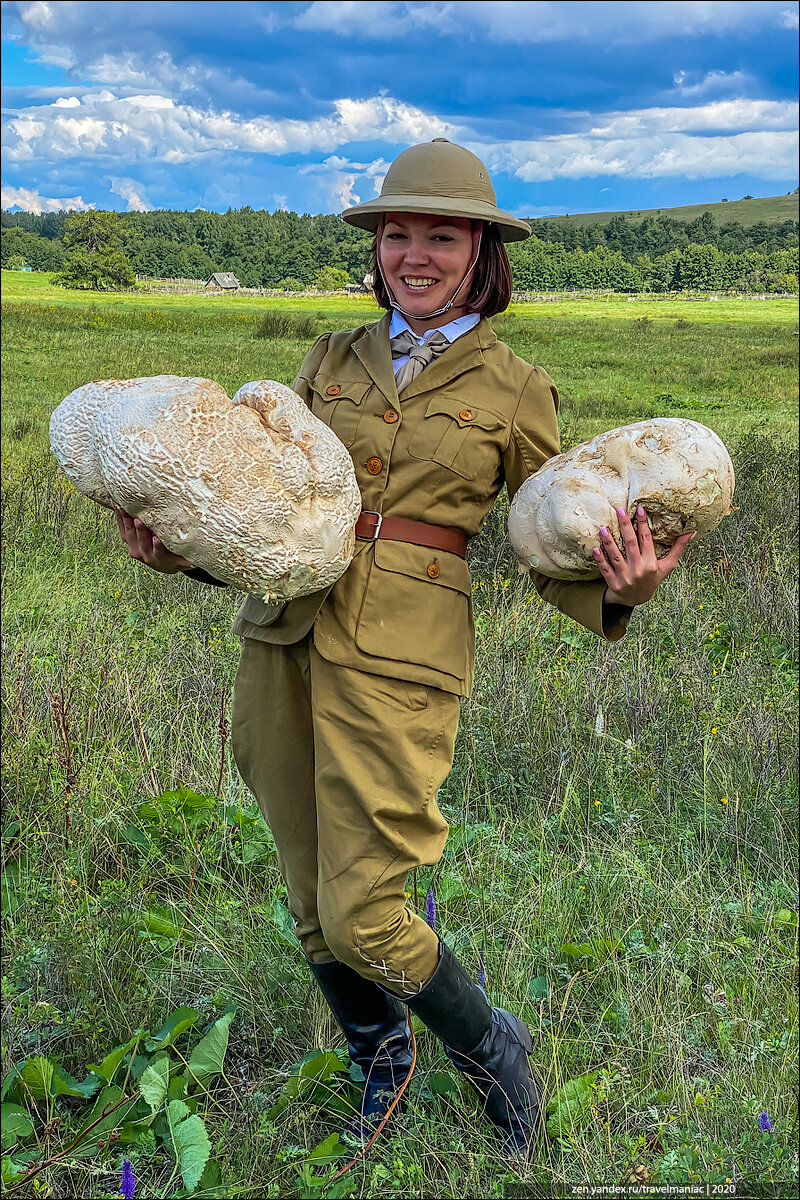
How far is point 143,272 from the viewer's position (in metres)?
48.3

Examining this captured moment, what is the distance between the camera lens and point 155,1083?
220cm

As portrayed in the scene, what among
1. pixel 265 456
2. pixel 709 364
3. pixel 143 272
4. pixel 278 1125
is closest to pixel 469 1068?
pixel 278 1125

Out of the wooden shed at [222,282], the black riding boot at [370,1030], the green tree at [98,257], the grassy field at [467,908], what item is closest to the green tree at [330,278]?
the wooden shed at [222,282]

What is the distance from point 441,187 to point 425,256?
151mm

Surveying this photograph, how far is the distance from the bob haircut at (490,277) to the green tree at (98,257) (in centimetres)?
5103

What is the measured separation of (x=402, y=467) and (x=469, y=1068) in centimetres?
151

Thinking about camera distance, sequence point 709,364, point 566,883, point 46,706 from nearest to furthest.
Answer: point 566,883
point 46,706
point 709,364

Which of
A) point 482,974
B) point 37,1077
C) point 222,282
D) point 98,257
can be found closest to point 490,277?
point 482,974

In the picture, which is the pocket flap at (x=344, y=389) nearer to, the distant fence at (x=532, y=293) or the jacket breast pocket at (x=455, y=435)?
the jacket breast pocket at (x=455, y=435)

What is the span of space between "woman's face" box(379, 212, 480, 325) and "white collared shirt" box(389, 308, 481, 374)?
65mm

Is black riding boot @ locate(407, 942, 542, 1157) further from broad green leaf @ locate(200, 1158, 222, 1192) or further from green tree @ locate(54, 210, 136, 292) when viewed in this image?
green tree @ locate(54, 210, 136, 292)

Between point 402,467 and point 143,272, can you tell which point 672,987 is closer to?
point 402,467

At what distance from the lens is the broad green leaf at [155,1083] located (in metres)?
2.17

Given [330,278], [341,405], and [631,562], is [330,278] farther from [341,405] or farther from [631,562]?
[631,562]
